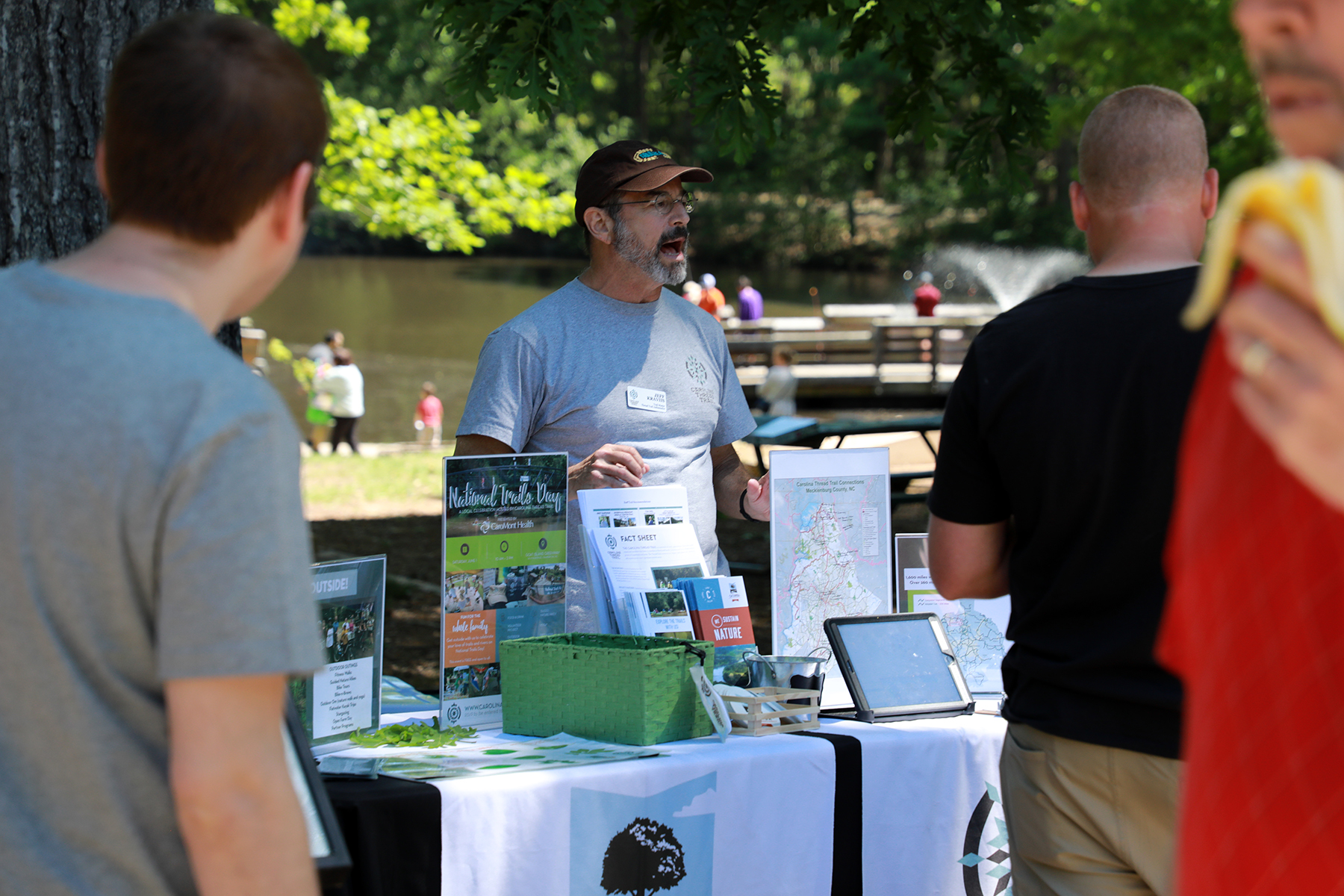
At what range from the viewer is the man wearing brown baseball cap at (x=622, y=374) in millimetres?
2865

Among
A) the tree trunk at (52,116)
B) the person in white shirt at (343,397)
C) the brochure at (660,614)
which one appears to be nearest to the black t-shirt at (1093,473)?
the brochure at (660,614)

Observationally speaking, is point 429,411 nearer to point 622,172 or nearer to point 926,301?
point 926,301

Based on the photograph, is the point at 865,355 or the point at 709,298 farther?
the point at 865,355

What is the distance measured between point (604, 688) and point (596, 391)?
843mm

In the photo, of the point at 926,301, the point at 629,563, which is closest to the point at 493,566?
the point at 629,563

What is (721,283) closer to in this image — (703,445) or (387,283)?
(387,283)

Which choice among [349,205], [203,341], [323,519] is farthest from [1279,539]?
[349,205]

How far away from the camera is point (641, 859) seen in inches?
86.3

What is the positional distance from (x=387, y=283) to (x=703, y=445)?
38224 millimetres

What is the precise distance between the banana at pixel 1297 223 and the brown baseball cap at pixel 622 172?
2362 mm

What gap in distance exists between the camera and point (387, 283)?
39.8m

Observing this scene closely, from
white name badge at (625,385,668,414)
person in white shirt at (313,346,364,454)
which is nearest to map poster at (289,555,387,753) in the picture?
white name badge at (625,385,668,414)

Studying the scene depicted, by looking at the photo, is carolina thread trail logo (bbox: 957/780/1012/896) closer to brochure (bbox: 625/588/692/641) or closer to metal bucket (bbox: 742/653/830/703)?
metal bucket (bbox: 742/653/830/703)

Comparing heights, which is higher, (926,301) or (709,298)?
(926,301)
